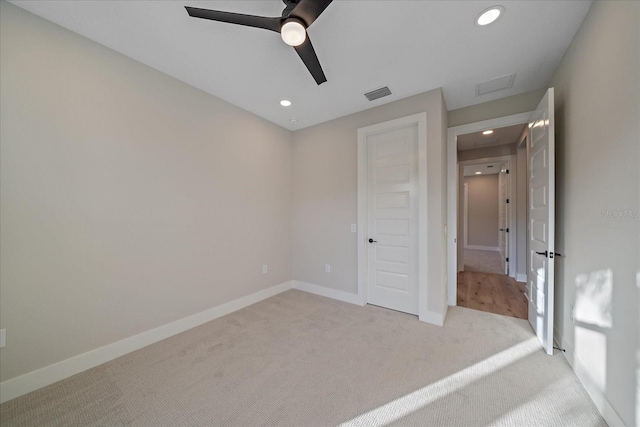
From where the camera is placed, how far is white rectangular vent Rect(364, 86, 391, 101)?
271cm

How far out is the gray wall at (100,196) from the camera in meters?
1.65

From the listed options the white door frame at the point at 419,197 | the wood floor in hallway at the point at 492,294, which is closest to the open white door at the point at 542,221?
the wood floor in hallway at the point at 492,294

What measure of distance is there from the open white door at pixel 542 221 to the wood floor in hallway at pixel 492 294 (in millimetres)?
529

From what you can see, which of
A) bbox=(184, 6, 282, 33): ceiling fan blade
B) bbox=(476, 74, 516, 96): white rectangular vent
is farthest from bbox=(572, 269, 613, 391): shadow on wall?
bbox=(184, 6, 282, 33): ceiling fan blade

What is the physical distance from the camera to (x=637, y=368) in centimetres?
119

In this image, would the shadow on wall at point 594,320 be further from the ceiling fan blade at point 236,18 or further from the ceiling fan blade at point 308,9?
the ceiling fan blade at point 236,18

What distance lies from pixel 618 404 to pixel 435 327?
1330 millimetres

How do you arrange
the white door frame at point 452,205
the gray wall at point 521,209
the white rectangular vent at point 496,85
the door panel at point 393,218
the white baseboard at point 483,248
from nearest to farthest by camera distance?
1. the white rectangular vent at point 496,85
2. the door panel at point 393,218
3. the white door frame at point 452,205
4. the gray wall at point 521,209
5. the white baseboard at point 483,248

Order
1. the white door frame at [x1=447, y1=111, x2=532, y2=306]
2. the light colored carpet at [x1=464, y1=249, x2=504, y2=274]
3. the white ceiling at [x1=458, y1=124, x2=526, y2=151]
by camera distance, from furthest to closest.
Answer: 1. the light colored carpet at [x1=464, y1=249, x2=504, y2=274]
2. the white ceiling at [x1=458, y1=124, x2=526, y2=151]
3. the white door frame at [x1=447, y1=111, x2=532, y2=306]

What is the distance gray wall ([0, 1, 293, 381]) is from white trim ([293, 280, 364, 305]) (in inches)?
43.1

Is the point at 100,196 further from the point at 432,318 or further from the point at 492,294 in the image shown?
the point at 492,294

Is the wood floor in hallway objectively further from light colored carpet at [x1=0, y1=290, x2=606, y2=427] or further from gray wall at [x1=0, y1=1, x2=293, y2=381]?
gray wall at [x1=0, y1=1, x2=293, y2=381]

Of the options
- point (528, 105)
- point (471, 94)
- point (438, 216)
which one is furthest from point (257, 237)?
point (528, 105)

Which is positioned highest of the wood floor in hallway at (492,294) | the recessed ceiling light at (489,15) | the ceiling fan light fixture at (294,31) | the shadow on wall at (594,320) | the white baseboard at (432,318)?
the recessed ceiling light at (489,15)
